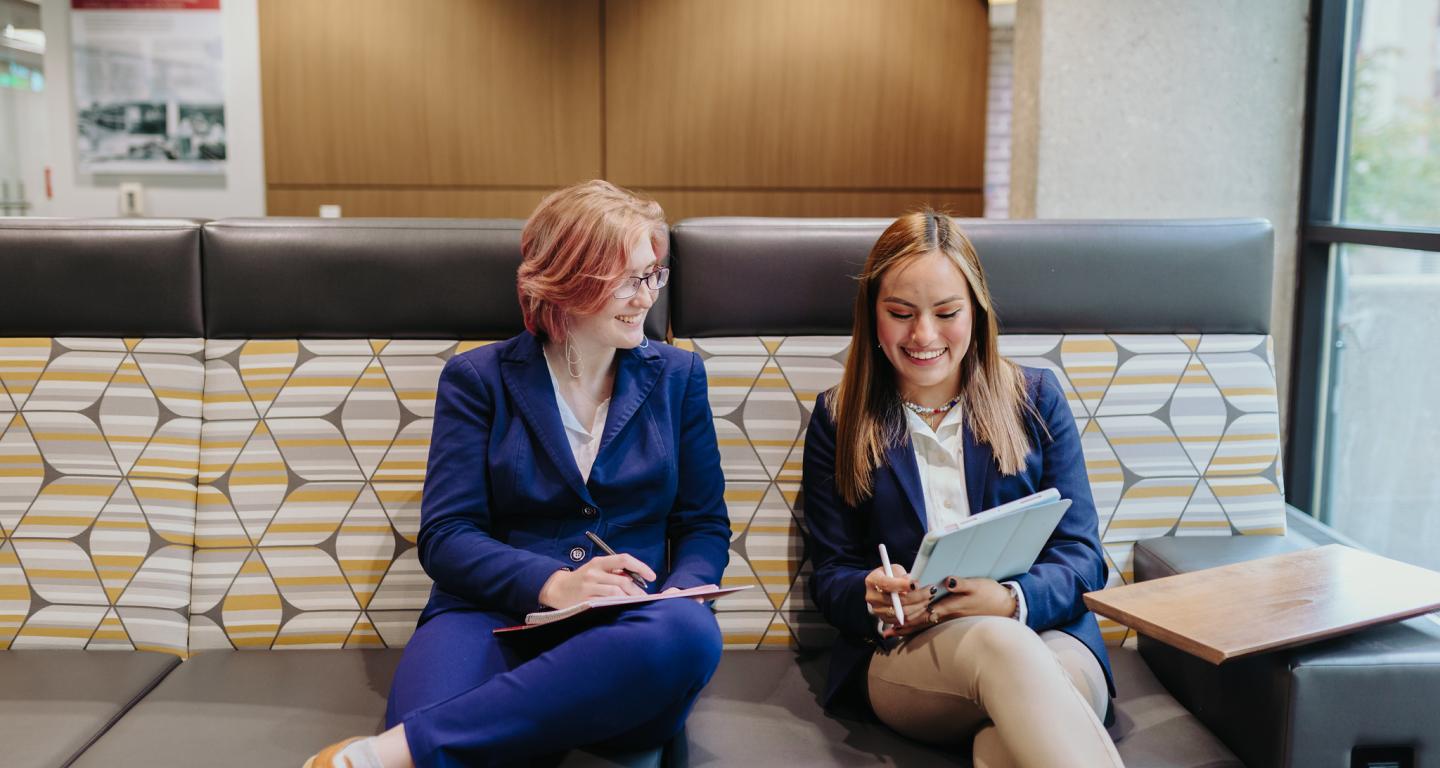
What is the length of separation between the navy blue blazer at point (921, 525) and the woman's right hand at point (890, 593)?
0.24 feet

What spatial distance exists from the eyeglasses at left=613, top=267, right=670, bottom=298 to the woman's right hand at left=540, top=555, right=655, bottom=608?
41 centimetres

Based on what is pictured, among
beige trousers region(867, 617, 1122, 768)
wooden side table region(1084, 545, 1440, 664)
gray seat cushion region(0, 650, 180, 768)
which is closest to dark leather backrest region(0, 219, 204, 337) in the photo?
gray seat cushion region(0, 650, 180, 768)

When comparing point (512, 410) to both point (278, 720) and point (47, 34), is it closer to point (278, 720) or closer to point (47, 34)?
point (278, 720)

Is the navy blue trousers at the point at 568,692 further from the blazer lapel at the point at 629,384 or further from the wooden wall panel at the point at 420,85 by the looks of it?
the wooden wall panel at the point at 420,85

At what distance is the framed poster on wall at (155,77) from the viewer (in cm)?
407

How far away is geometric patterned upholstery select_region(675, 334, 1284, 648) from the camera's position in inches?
77.4

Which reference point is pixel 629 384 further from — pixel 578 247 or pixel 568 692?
pixel 568 692

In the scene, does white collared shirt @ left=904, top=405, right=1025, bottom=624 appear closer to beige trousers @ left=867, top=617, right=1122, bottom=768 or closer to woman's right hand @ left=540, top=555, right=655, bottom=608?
beige trousers @ left=867, top=617, right=1122, bottom=768

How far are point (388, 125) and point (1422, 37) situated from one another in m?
3.25

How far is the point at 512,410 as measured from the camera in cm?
177

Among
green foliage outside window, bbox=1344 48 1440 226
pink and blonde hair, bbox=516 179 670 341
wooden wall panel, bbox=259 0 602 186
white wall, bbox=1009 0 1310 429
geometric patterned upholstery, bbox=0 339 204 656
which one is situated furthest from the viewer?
wooden wall panel, bbox=259 0 602 186

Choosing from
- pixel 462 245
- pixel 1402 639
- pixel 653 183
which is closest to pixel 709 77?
pixel 653 183

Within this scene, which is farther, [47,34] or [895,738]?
[47,34]

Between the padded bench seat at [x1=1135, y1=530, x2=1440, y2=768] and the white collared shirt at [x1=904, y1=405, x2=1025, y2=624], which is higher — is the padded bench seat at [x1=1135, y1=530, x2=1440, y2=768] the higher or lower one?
the lower one
